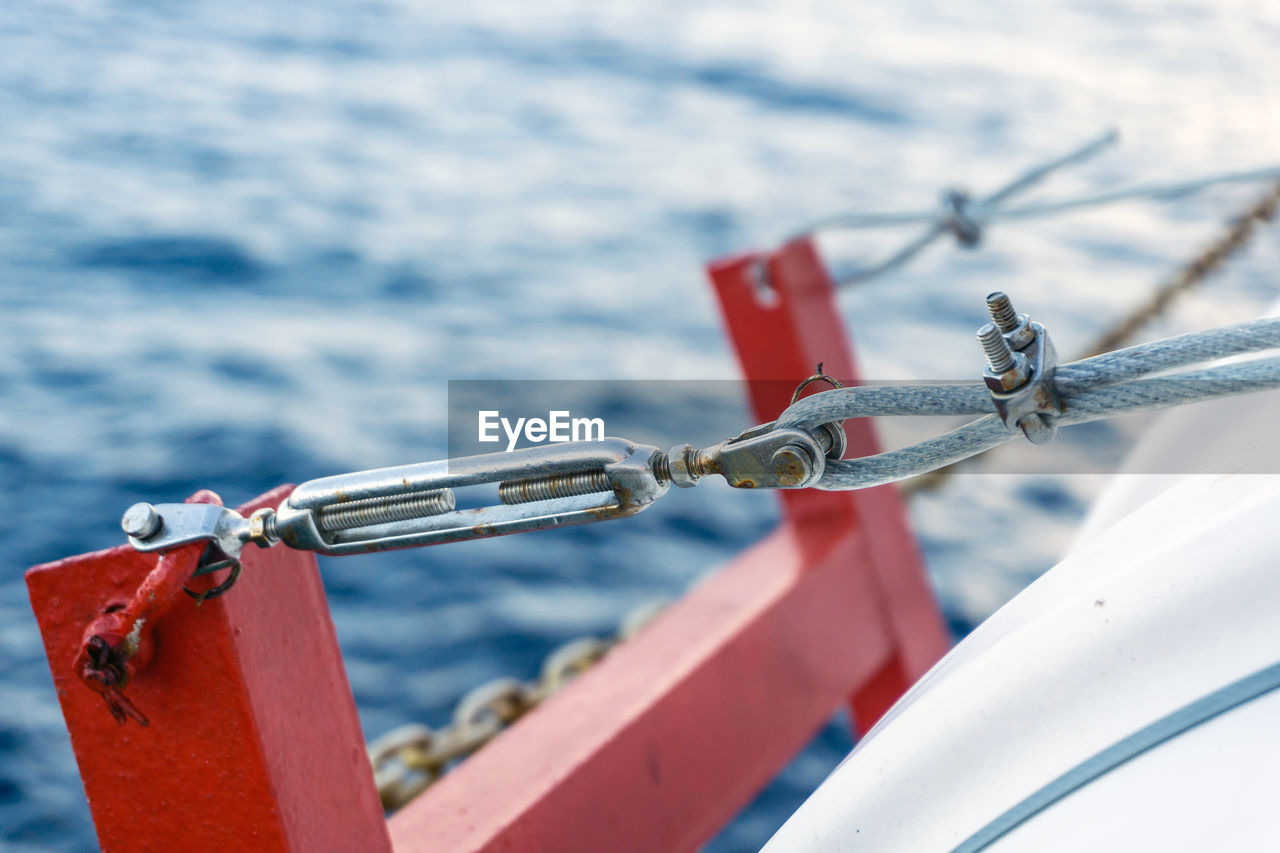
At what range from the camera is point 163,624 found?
0.65 metres

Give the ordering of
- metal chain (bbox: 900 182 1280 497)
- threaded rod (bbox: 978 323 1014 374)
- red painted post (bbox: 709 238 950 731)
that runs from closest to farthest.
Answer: threaded rod (bbox: 978 323 1014 374), red painted post (bbox: 709 238 950 731), metal chain (bbox: 900 182 1280 497)

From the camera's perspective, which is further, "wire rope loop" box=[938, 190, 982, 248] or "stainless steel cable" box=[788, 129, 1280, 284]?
"wire rope loop" box=[938, 190, 982, 248]

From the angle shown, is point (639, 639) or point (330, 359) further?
point (330, 359)

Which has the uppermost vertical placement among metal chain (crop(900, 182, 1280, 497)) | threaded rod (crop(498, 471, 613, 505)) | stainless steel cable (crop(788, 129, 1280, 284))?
metal chain (crop(900, 182, 1280, 497))

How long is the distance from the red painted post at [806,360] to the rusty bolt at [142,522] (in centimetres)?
108

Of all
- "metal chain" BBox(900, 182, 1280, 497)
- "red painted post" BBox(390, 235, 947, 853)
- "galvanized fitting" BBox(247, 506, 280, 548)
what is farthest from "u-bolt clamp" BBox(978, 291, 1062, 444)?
"metal chain" BBox(900, 182, 1280, 497)

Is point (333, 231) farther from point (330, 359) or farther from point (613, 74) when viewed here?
point (613, 74)

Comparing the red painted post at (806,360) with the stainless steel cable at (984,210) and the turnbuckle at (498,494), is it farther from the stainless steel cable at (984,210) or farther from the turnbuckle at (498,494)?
the turnbuckle at (498,494)

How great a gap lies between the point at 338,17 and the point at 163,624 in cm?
637

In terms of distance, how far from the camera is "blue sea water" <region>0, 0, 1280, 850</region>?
9.03ft

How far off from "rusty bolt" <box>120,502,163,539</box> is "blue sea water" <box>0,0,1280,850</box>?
5.07ft

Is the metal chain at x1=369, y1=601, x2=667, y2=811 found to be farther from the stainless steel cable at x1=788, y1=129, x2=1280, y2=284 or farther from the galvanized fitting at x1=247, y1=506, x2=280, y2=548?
the galvanized fitting at x1=247, y1=506, x2=280, y2=548

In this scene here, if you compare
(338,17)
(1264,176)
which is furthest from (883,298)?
(338,17)

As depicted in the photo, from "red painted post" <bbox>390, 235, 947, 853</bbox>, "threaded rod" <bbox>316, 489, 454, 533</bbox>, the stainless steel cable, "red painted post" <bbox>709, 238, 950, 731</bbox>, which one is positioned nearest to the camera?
"threaded rod" <bbox>316, 489, 454, 533</bbox>
